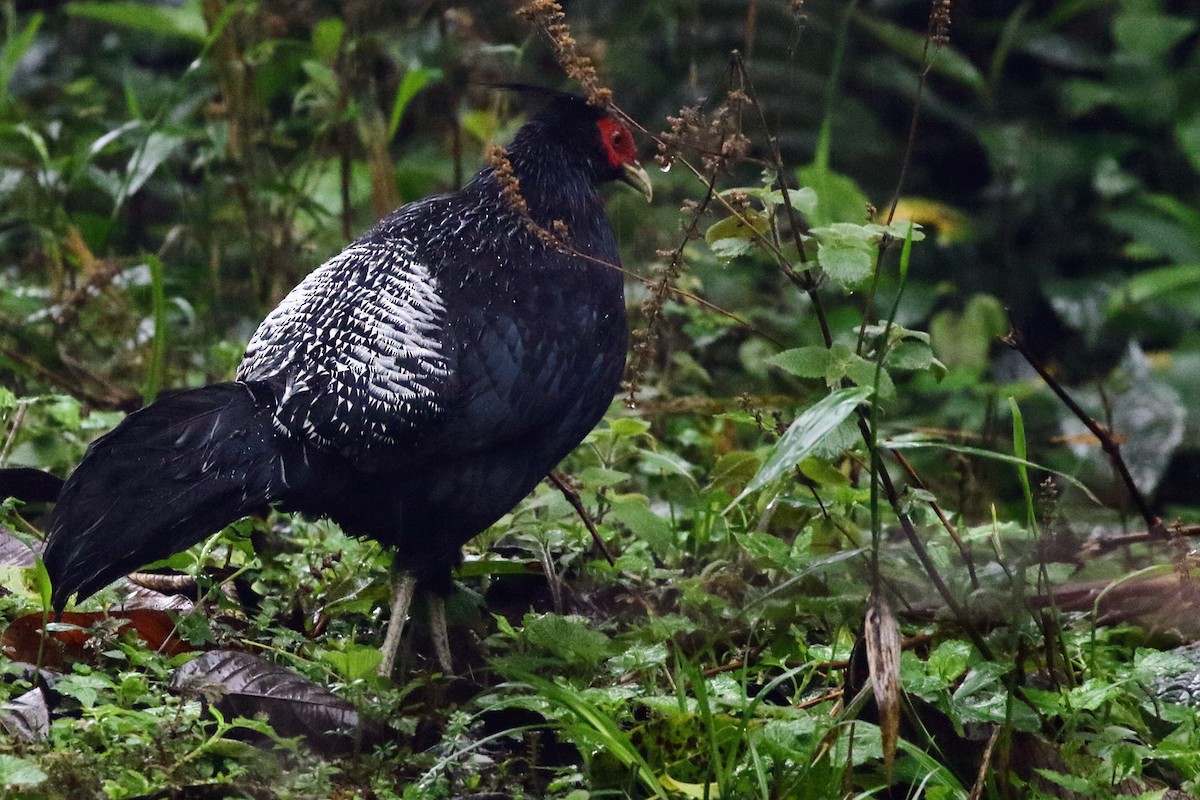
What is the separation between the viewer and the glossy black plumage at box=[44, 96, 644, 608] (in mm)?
3051

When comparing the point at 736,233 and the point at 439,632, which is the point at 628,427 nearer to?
the point at 439,632

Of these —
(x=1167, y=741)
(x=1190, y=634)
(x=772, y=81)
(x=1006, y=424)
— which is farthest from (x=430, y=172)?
(x=1167, y=741)

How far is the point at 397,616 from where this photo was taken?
3457 millimetres

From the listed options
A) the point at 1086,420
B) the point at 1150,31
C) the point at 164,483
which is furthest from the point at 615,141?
the point at 1150,31

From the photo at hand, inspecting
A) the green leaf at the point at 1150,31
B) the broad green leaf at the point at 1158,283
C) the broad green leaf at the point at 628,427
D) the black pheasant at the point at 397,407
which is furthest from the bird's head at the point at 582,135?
the green leaf at the point at 1150,31

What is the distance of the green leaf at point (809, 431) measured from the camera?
96.0 inches

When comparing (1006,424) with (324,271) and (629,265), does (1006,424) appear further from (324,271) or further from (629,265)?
(324,271)

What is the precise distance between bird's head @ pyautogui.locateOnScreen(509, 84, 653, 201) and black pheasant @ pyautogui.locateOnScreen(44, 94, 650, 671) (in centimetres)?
26

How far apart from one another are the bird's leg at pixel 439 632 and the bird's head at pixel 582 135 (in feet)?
4.26

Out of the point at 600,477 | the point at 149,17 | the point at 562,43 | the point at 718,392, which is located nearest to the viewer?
the point at 562,43

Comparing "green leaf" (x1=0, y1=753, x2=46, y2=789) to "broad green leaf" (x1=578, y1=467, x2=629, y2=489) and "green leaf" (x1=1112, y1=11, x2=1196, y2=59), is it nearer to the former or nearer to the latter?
"broad green leaf" (x1=578, y1=467, x2=629, y2=489)

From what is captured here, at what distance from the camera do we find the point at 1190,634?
3.52m

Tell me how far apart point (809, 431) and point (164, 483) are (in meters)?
1.39

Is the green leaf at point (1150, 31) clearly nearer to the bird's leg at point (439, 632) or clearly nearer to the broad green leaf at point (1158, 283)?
the broad green leaf at point (1158, 283)
